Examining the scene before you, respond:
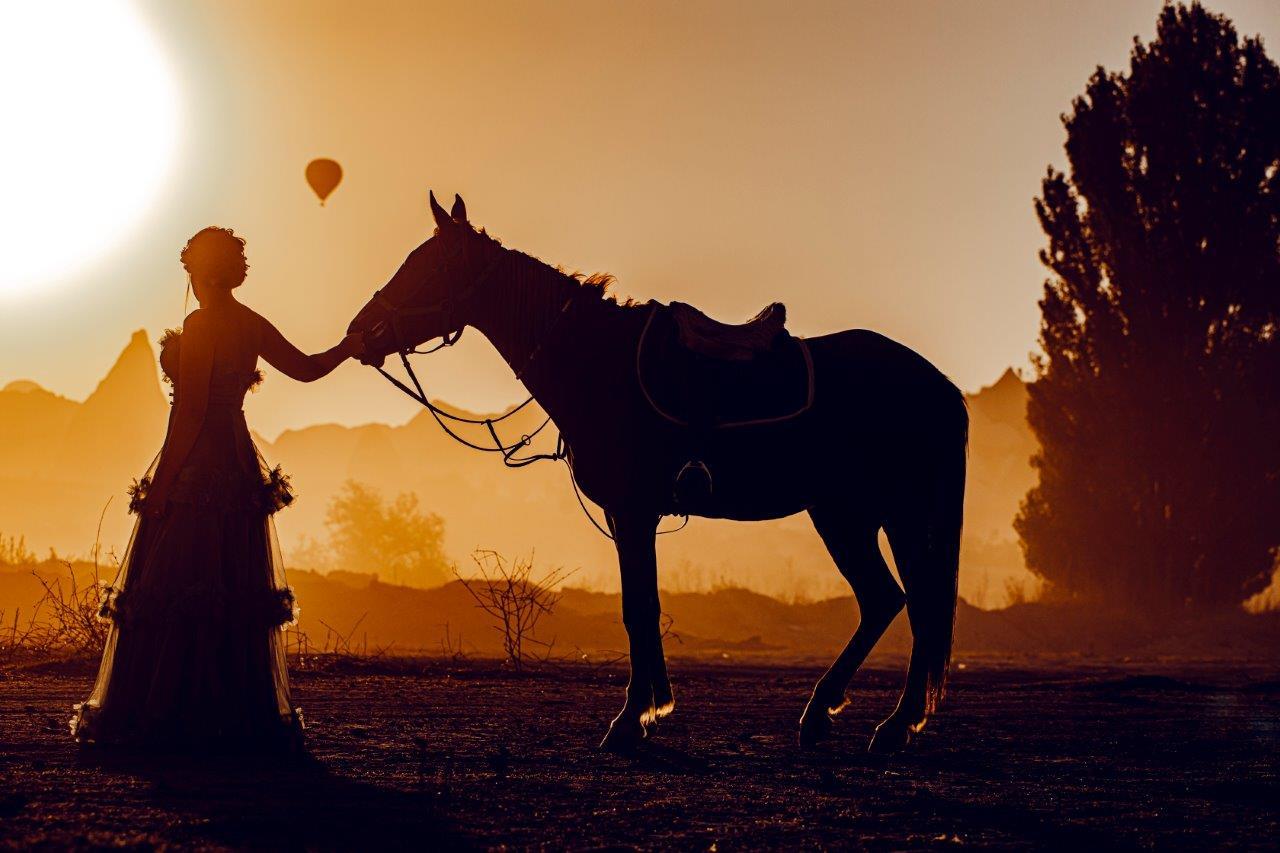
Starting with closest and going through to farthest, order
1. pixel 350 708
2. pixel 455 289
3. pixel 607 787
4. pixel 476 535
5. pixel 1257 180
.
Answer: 1. pixel 607 787
2. pixel 455 289
3. pixel 350 708
4. pixel 1257 180
5. pixel 476 535

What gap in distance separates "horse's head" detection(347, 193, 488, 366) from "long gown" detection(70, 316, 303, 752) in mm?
738

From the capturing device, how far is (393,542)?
1850 inches

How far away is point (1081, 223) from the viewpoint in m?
29.8

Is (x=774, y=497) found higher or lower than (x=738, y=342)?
lower

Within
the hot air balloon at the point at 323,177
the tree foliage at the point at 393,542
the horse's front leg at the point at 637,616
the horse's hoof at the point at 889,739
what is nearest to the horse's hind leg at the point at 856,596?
the horse's hoof at the point at 889,739

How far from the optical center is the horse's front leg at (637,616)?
6871mm

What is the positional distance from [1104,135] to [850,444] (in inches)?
979

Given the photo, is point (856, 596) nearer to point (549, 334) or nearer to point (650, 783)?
point (549, 334)

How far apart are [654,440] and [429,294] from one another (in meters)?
1.40

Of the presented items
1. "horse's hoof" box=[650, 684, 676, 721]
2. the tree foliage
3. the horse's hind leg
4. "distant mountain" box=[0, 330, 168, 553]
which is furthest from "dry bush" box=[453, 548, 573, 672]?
"distant mountain" box=[0, 330, 168, 553]

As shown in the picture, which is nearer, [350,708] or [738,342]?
[738,342]

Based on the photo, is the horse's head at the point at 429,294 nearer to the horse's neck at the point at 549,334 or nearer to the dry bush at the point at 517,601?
the horse's neck at the point at 549,334

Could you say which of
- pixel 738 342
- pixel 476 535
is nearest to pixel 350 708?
pixel 738 342

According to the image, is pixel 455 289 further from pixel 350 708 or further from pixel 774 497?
pixel 350 708
